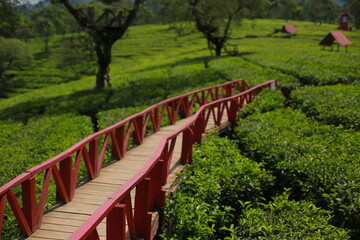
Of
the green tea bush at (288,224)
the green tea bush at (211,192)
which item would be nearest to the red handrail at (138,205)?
the green tea bush at (211,192)

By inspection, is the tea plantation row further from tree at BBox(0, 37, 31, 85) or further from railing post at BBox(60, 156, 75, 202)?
tree at BBox(0, 37, 31, 85)

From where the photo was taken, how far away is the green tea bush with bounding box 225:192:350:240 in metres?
5.51

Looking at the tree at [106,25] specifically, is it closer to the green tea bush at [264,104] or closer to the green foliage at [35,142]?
the green foliage at [35,142]

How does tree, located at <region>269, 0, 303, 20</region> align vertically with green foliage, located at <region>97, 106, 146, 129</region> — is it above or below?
above

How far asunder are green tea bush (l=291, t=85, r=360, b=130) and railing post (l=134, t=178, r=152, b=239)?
7003mm

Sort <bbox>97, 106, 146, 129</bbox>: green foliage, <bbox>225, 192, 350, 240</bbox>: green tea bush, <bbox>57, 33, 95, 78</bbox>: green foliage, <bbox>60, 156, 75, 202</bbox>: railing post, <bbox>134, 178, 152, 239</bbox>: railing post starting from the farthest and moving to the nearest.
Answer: <bbox>57, 33, 95, 78</bbox>: green foliage → <bbox>97, 106, 146, 129</bbox>: green foliage → <bbox>60, 156, 75, 202</bbox>: railing post → <bbox>134, 178, 152, 239</bbox>: railing post → <bbox>225, 192, 350, 240</bbox>: green tea bush

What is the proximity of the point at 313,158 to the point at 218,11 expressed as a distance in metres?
30.1

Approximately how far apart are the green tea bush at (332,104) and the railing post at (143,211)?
7.00 meters

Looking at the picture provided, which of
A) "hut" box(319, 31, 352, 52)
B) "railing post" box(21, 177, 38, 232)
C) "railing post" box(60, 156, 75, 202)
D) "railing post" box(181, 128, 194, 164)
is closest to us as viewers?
"railing post" box(21, 177, 38, 232)

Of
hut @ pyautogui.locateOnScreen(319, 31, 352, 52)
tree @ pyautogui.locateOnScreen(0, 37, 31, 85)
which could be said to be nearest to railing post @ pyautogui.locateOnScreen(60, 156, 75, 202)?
hut @ pyautogui.locateOnScreen(319, 31, 352, 52)

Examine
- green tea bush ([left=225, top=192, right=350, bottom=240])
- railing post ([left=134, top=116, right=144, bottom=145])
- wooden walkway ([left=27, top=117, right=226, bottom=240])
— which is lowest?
wooden walkway ([left=27, top=117, right=226, bottom=240])

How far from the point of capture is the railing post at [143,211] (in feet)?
18.7

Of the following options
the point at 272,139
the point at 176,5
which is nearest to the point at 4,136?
the point at 272,139

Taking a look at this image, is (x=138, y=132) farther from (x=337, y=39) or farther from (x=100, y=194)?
(x=337, y=39)
